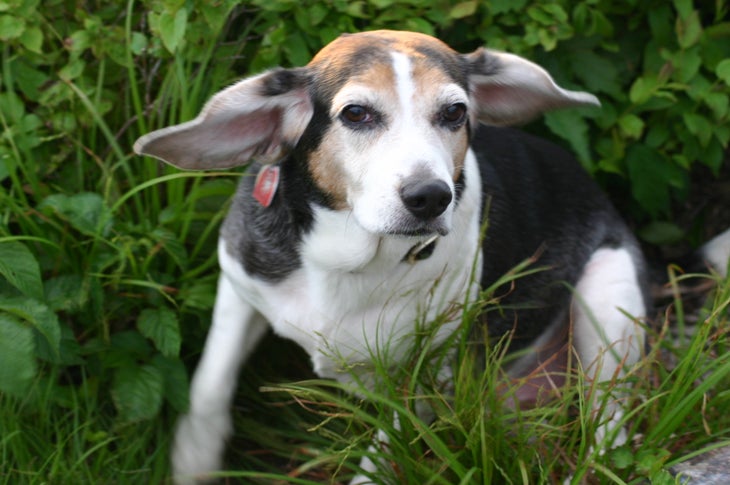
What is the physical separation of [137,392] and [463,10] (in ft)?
5.31

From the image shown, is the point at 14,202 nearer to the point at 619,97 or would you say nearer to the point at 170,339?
the point at 170,339

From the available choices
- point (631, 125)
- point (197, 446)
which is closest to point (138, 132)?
point (197, 446)

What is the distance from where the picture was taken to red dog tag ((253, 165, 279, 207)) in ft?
8.64

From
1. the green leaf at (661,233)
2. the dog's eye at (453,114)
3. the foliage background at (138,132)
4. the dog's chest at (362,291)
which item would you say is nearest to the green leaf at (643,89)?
the foliage background at (138,132)

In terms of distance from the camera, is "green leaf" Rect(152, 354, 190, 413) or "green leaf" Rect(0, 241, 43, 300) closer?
"green leaf" Rect(0, 241, 43, 300)

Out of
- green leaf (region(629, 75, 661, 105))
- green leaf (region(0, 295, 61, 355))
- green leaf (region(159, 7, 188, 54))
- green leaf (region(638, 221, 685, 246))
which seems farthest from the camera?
green leaf (region(638, 221, 685, 246))

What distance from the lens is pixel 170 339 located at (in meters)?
2.86

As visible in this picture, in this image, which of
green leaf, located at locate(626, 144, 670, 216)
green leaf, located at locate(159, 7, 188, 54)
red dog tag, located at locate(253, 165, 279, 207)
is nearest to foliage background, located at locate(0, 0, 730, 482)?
green leaf, located at locate(159, 7, 188, 54)

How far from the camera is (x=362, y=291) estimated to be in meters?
2.66

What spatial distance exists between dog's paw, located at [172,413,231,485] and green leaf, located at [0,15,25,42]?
1.25 m

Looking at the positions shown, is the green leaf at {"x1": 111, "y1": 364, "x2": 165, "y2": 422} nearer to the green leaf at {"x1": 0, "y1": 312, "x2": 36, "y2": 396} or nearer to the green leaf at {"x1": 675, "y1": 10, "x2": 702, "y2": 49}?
the green leaf at {"x1": 0, "y1": 312, "x2": 36, "y2": 396}

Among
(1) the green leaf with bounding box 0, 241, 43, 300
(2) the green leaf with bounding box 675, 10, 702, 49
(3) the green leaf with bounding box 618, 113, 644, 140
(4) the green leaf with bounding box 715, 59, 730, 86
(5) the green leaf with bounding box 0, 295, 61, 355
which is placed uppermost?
(2) the green leaf with bounding box 675, 10, 702, 49

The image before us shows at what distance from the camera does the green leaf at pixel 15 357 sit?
249 centimetres

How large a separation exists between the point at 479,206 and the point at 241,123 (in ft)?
2.50
